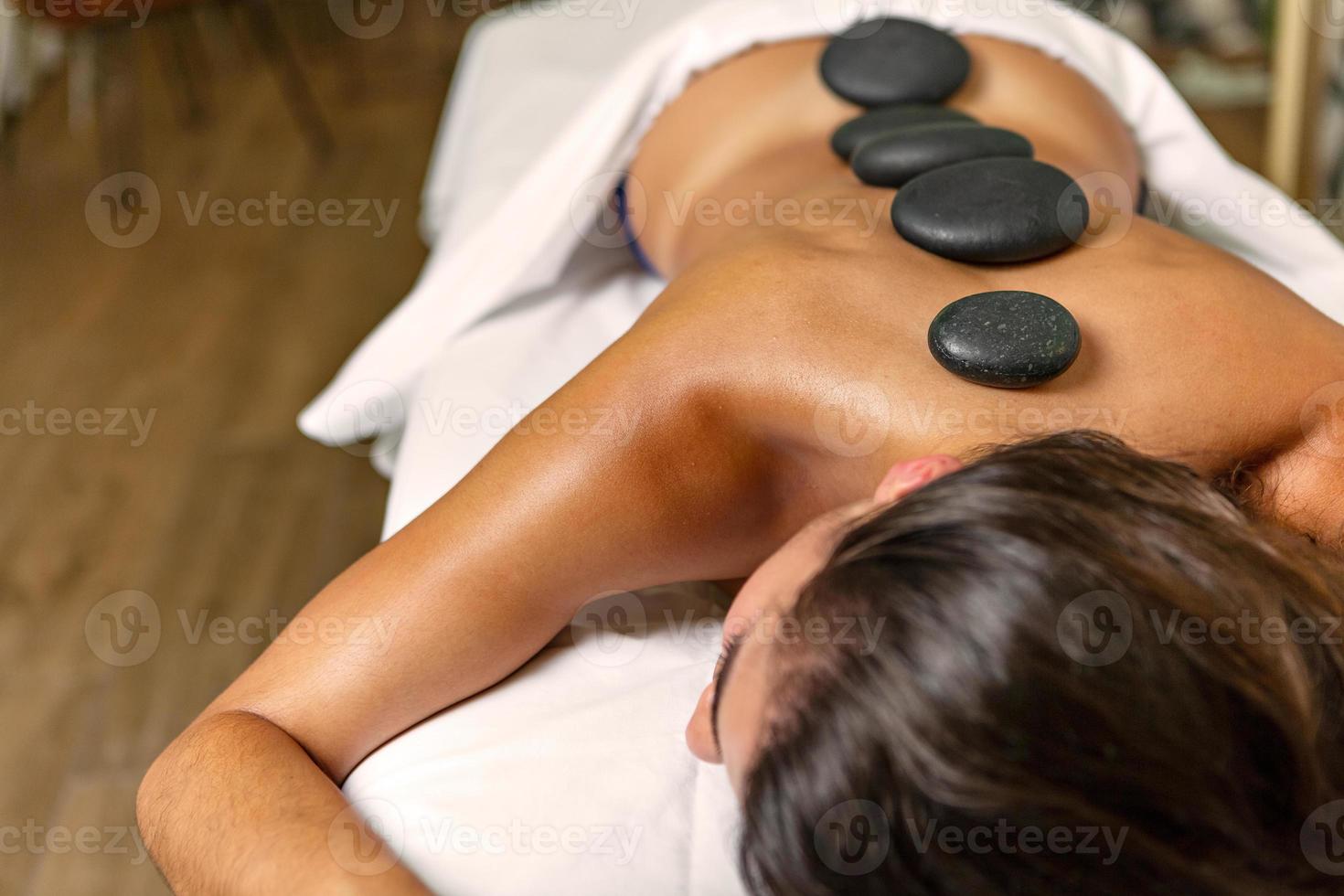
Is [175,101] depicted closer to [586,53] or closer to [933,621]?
[586,53]

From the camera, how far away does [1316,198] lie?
203cm

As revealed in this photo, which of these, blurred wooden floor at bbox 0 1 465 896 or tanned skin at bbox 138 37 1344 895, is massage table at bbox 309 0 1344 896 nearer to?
tanned skin at bbox 138 37 1344 895

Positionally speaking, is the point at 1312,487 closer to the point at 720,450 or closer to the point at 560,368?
the point at 720,450

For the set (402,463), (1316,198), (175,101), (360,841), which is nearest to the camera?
(360,841)

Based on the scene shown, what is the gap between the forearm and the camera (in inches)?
30.2

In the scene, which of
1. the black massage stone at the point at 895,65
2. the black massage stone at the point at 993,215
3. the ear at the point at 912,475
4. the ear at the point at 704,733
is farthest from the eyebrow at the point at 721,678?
the black massage stone at the point at 895,65

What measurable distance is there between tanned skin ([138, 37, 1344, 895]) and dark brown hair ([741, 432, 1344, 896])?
221 mm

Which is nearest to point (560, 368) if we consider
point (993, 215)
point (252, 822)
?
point (993, 215)

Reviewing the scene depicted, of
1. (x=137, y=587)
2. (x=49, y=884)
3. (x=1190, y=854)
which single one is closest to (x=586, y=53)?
(x=137, y=587)

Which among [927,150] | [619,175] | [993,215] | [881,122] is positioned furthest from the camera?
[619,175]

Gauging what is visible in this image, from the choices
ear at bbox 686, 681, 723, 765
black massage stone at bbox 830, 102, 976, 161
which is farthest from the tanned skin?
black massage stone at bbox 830, 102, 976, 161

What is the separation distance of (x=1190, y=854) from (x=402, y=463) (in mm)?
797

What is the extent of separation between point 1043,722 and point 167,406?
187 cm

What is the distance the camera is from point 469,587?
0.88 metres
